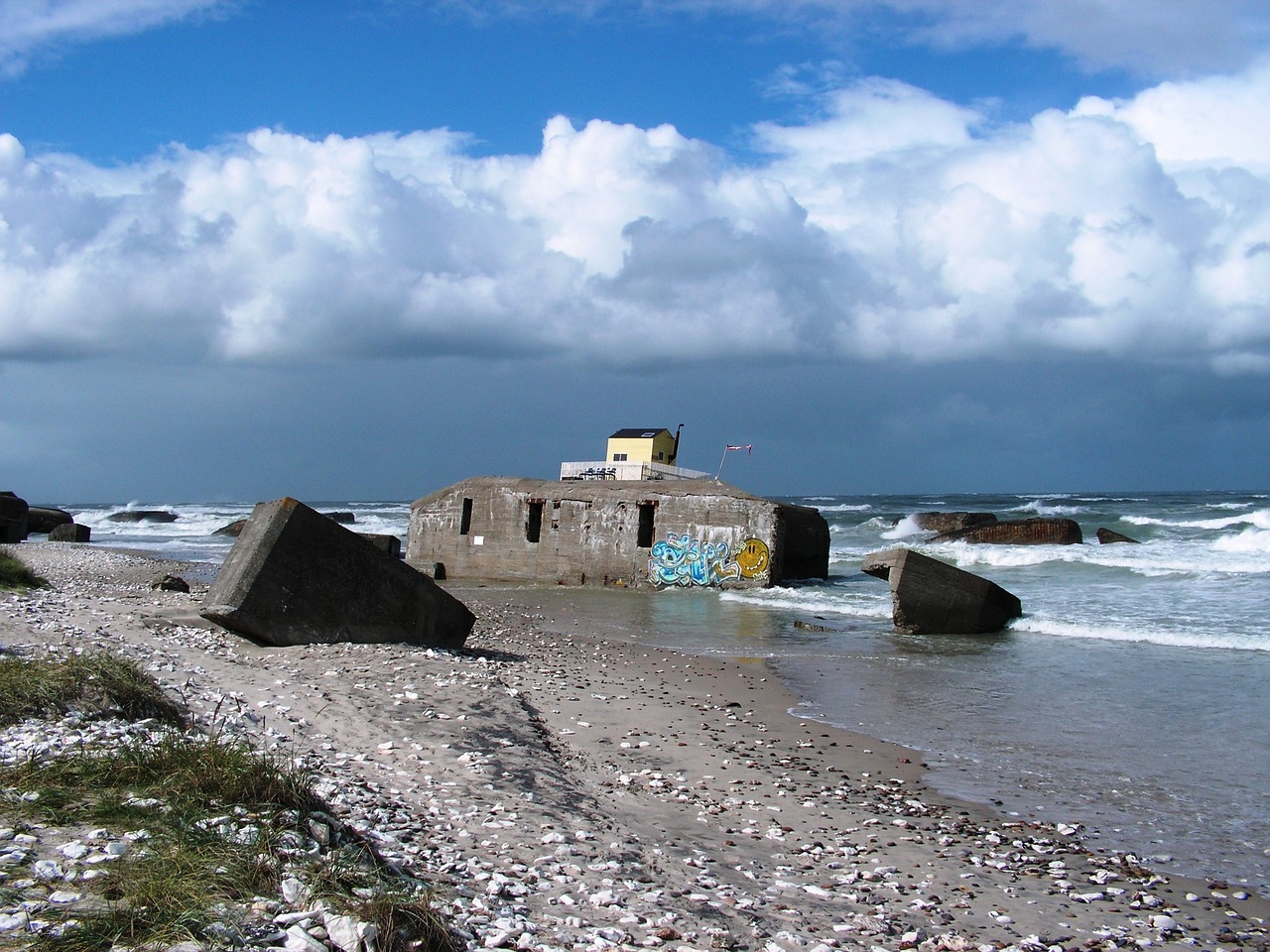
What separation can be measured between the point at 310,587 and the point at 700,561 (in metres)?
13.4

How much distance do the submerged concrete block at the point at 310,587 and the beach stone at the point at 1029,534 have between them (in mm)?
25031

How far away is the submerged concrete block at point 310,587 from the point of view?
952 cm

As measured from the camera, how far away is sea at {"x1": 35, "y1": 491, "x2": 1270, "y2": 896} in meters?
6.54

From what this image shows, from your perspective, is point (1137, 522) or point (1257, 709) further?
point (1137, 522)

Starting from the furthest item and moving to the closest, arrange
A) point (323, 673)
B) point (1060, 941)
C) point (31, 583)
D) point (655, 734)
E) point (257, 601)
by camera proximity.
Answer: point (31, 583) → point (257, 601) → point (323, 673) → point (655, 734) → point (1060, 941)

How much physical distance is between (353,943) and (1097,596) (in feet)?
62.4

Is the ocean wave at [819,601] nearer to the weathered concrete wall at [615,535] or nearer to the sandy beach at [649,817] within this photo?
the weathered concrete wall at [615,535]

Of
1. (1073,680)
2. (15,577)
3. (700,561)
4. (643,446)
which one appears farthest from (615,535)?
(1073,680)

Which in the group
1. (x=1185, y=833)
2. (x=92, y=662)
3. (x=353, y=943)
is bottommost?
(x=1185, y=833)

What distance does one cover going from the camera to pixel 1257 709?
32.1ft

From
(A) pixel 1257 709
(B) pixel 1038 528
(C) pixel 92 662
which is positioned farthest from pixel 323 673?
(B) pixel 1038 528

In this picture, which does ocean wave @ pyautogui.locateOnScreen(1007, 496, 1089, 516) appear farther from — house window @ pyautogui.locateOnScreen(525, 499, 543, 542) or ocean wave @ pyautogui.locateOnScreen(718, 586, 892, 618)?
house window @ pyautogui.locateOnScreen(525, 499, 543, 542)

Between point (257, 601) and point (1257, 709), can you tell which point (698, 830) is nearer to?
point (257, 601)

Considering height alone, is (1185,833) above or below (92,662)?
below
